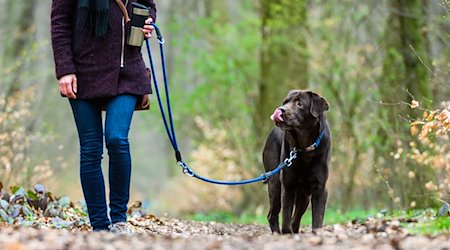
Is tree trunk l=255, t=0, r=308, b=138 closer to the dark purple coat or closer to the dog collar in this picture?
the dog collar

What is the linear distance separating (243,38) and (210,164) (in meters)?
2.59

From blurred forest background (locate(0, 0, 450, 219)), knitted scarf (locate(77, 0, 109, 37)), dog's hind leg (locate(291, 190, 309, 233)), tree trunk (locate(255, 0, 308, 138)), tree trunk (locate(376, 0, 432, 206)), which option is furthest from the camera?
tree trunk (locate(255, 0, 308, 138))

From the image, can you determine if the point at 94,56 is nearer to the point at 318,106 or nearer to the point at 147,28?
the point at 147,28

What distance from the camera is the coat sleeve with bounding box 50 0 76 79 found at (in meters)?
5.85

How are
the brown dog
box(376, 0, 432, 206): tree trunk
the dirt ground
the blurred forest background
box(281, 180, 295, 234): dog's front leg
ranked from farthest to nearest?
the blurred forest background → box(376, 0, 432, 206): tree trunk → box(281, 180, 295, 234): dog's front leg → the brown dog → the dirt ground

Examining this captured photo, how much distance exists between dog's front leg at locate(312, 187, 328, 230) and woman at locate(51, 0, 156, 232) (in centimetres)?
169

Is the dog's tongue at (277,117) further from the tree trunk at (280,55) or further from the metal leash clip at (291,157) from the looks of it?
the tree trunk at (280,55)

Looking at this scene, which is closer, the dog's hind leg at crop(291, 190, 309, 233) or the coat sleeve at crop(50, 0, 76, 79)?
the coat sleeve at crop(50, 0, 76, 79)

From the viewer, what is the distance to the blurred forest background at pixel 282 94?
10.1 m

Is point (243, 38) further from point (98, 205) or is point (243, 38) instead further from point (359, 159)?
point (98, 205)

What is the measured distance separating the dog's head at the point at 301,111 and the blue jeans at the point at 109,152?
1.37m

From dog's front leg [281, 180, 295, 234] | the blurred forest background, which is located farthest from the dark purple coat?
the blurred forest background

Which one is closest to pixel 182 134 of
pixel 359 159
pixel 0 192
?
pixel 359 159

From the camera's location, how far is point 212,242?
4.76 metres
